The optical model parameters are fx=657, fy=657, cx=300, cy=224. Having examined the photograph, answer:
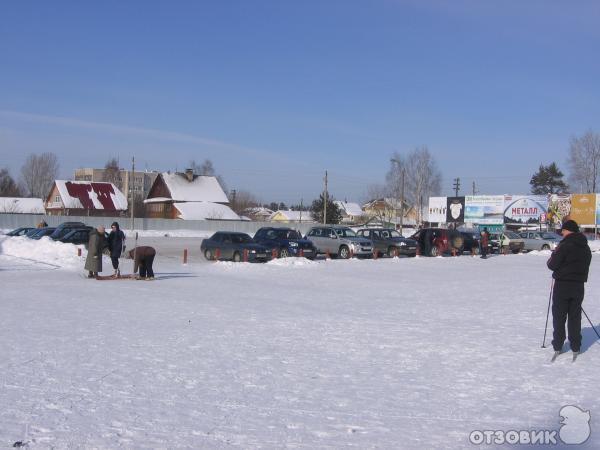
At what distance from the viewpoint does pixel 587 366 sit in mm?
8484

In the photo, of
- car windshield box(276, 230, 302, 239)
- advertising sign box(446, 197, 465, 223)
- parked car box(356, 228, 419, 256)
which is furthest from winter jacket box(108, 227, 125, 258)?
advertising sign box(446, 197, 465, 223)

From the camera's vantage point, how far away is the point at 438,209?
74875mm

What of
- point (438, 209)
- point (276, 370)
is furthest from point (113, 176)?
point (276, 370)

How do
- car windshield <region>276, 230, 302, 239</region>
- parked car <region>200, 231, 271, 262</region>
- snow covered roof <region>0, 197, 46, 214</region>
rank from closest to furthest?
parked car <region>200, 231, 271, 262</region> → car windshield <region>276, 230, 302, 239</region> → snow covered roof <region>0, 197, 46, 214</region>

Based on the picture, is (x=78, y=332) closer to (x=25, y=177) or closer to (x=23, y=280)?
(x=23, y=280)

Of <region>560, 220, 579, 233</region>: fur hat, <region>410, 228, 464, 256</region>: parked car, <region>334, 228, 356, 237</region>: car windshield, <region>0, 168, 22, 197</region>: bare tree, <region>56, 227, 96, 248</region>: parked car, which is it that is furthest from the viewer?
<region>0, 168, 22, 197</region>: bare tree

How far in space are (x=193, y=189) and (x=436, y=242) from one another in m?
57.9

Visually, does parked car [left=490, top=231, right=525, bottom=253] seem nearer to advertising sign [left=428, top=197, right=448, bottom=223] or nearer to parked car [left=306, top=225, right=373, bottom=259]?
parked car [left=306, top=225, right=373, bottom=259]

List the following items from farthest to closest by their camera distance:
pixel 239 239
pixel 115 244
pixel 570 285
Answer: pixel 239 239, pixel 115 244, pixel 570 285

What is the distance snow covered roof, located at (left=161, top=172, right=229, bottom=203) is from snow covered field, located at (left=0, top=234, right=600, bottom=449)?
7248 centimetres

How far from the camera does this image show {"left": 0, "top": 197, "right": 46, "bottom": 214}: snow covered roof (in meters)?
104

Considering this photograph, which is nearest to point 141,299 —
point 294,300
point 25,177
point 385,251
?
point 294,300

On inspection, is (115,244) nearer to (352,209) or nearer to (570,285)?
(570,285)

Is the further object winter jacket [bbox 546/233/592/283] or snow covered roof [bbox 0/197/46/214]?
snow covered roof [bbox 0/197/46/214]
